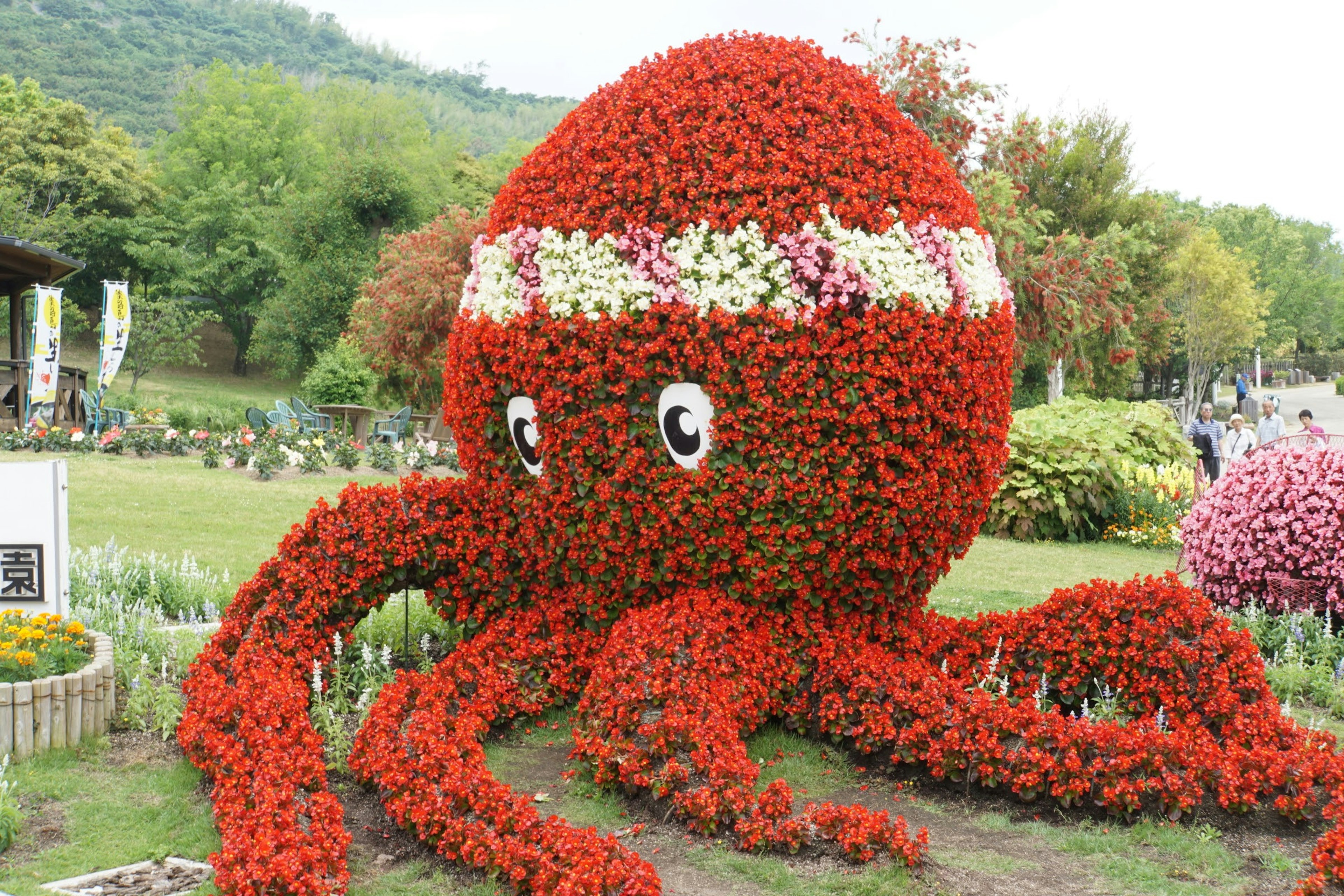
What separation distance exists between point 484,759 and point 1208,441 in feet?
44.0

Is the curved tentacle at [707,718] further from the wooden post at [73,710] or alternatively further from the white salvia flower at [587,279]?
the wooden post at [73,710]

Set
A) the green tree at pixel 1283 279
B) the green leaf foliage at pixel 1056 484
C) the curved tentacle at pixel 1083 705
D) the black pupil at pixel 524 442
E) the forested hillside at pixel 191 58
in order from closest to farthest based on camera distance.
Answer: the curved tentacle at pixel 1083 705, the black pupil at pixel 524 442, the green leaf foliage at pixel 1056 484, the green tree at pixel 1283 279, the forested hillside at pixel 191 58

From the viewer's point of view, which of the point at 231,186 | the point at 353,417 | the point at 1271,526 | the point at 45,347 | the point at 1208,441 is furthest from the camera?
the point at 231,186

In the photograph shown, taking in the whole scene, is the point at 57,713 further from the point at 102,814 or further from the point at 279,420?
the point at 279,420

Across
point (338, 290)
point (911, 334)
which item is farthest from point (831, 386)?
point (338, 290)

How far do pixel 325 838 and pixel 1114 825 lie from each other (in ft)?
8.83

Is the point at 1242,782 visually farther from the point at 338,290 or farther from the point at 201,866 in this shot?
the point at 338,290


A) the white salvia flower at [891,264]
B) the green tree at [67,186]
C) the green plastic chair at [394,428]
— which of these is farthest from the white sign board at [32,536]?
the green tree at [67,186]

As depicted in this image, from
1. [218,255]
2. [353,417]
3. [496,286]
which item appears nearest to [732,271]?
[496,286]

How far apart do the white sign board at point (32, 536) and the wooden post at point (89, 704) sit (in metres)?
0.76

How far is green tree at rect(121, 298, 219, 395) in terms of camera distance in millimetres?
28031

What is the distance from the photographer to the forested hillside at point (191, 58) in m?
68.0

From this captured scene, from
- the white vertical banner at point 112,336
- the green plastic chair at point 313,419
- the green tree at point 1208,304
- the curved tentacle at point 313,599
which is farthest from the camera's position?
the green tree at point 1208,304

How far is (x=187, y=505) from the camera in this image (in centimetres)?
1185
